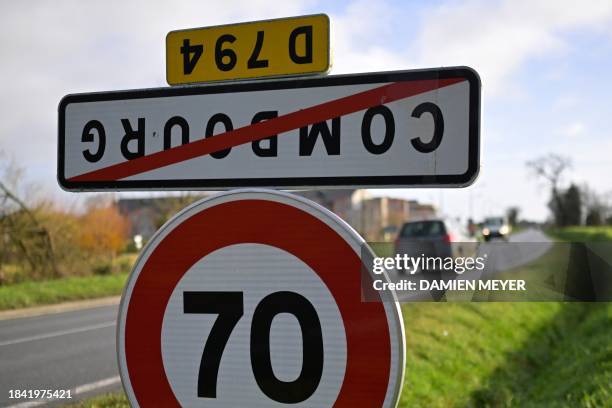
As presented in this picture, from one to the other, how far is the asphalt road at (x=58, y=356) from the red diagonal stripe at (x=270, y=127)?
5.07m

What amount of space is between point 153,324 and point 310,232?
0.44 metres

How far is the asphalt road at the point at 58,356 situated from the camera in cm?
734

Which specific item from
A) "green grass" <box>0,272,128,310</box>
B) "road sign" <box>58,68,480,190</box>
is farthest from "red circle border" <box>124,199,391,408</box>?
"green grass" <box>0,272,128,310</box>

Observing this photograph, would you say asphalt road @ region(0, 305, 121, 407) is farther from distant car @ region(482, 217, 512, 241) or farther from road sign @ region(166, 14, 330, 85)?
distant car @ region(482, 217, 512, 241)

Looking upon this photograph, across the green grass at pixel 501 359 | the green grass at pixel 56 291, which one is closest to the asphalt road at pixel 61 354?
the green grass at pixel 501 359

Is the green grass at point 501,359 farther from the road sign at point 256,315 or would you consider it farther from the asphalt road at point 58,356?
the road sign at point 256,315

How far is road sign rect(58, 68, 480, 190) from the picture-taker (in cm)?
158

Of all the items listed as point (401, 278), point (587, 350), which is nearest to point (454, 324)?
point (587, 350)

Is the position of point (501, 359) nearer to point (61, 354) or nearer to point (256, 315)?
point (61, 354)

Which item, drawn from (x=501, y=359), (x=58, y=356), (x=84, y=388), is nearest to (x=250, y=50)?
(x=84, y=388)

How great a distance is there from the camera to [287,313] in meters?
1.51

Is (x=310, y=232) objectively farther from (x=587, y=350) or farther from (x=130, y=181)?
(x=587, y=350)

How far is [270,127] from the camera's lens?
1.73 metres

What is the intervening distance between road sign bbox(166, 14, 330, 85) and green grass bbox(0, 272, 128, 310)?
1453cm
